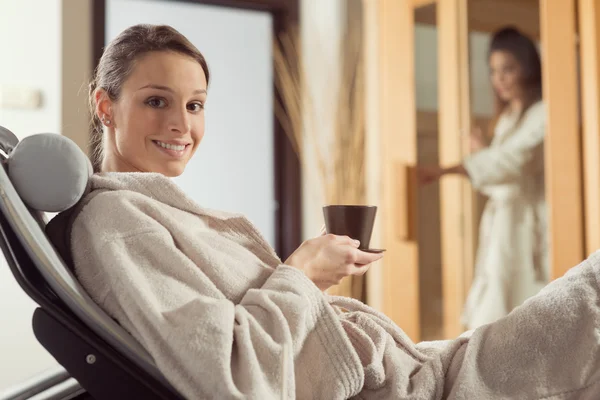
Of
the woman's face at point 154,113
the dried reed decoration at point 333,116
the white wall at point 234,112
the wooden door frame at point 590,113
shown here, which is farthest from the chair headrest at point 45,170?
the white wall at point 234,112

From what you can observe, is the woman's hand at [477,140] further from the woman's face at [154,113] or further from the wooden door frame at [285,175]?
the woman's face at [154,113]

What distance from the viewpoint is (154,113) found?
135 centimetres

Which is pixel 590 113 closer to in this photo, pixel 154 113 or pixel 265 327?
pixel 154 113

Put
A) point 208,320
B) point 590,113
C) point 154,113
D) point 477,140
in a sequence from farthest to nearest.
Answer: point 477,140
point 590,113
point 154,113
point 208,320

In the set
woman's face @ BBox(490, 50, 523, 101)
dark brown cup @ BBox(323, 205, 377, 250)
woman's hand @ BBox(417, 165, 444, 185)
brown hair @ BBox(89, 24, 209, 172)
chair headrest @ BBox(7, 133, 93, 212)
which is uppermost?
woman's face @ BBox(490, 50, 523, 101)

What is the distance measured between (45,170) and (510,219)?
2.32m

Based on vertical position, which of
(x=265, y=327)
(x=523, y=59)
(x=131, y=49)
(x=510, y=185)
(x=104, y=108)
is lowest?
(x=265, y=327)

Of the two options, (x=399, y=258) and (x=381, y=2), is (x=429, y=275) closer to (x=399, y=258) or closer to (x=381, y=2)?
(x=399, y=258)

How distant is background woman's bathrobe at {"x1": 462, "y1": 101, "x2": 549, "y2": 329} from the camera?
9.45ft

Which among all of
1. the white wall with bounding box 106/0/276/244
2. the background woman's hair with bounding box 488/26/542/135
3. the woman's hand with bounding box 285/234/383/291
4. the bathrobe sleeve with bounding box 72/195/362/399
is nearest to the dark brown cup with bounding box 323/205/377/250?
the woman's hand with bounding box 285/234/383/291

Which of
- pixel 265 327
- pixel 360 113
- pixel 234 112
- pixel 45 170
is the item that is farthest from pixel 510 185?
pixel 45 170

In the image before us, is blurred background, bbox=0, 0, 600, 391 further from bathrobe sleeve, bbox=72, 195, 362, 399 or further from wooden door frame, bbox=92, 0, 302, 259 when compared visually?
bathrobe sleeve, bbox=72, 195, 362, 399

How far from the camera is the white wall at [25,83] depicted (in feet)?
10.3

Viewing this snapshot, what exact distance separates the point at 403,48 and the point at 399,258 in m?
1.02
